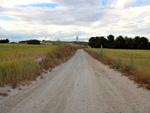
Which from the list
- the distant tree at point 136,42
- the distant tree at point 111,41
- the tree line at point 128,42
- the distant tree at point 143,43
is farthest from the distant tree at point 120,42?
the distant tree at point 143,43

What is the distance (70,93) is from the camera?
218 inches

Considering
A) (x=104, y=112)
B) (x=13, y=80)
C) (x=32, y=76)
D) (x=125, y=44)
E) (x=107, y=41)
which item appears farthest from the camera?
(x=107, y=41)

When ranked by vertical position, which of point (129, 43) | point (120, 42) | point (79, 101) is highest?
point (120, 42)

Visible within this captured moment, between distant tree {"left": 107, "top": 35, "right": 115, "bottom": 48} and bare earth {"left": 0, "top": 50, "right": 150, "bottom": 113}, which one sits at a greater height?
distant tree {"left": 107, "top": 35, "right": 115, "bottom": 48}

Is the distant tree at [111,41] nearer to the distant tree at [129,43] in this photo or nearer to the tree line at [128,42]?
the tree line at [128,42]

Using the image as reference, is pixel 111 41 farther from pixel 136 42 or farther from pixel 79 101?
pixel 79 101

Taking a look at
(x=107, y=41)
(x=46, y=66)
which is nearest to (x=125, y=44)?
(x=107, y=41)

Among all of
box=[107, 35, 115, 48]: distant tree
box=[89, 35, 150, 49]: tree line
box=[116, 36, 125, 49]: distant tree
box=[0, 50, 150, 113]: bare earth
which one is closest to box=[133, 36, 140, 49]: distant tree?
box=[89, 35, 150, 49]: tree line

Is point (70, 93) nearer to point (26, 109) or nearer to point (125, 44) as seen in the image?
point (26, 109)

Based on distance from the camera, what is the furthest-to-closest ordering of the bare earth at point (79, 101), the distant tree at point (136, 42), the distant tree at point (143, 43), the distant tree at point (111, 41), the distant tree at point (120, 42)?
1. the distant tree at point (111, 41)
2. the distant tree at point (120, 42)
3. the distant tree at point (136, 42)
4. the distant tree at point (143, 43)
5. the bare earth at point (79, 101)

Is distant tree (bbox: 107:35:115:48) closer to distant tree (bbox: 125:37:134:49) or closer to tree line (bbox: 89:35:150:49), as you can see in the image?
tree line (bbox: 89:35:150:49)

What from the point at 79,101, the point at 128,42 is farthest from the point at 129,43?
the point at 79,101

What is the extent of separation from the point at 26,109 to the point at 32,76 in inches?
154

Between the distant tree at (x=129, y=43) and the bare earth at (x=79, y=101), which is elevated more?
the distant tree at (x=129, y=43)
